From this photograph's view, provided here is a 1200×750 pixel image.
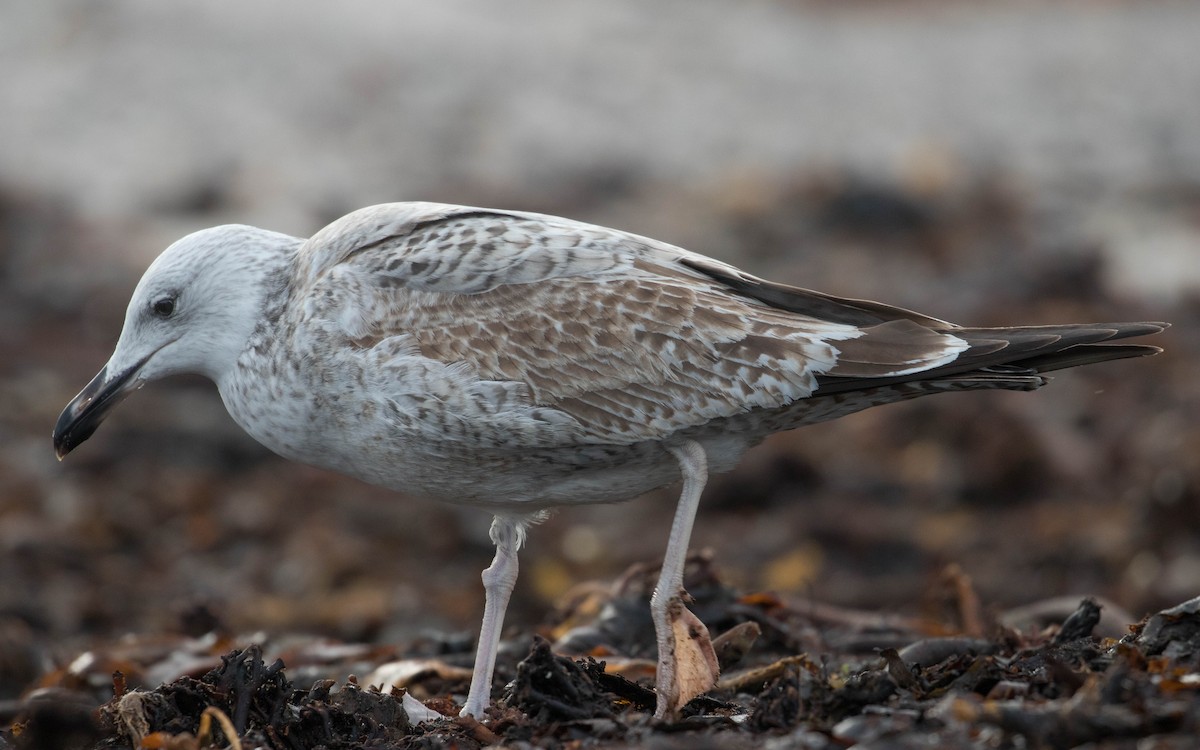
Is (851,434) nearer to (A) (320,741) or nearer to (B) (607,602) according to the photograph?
(B) (607,602)

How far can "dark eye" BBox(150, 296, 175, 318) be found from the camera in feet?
17.5

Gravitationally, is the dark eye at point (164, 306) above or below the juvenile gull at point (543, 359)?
above

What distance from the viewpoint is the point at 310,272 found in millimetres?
5254

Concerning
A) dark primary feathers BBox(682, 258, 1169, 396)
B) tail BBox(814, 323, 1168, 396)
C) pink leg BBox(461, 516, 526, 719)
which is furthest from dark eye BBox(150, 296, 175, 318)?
tail BBox(814, 323, 1168, 396)

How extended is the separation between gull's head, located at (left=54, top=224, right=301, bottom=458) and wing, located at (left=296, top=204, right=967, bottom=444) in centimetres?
34

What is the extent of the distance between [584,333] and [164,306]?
5.48 ft

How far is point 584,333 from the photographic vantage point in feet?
16.2

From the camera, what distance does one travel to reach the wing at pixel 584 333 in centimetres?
488

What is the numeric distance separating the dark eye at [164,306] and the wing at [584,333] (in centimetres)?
59

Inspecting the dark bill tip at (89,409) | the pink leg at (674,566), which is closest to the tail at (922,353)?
the pink leg at (674,566)

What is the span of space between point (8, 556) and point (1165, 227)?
13754 millimetres

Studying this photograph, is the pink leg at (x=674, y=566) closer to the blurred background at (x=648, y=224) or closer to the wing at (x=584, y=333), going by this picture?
the wing at (x=584, y=333)

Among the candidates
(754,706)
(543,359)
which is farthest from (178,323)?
(754,706)

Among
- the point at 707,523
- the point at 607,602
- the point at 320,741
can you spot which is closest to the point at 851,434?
the point at 707,523
